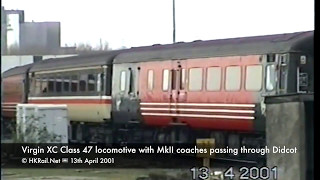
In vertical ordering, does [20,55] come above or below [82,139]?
above

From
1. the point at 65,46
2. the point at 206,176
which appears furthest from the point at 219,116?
the point at 65,46

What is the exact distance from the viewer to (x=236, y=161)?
4320 millimetres

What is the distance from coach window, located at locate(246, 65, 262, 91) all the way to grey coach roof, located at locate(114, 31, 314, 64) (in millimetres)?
133

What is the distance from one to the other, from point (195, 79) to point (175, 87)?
0.65 feet

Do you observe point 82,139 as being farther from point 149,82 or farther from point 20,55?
point 149,82

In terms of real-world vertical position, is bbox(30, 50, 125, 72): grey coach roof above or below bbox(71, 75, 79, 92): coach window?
above

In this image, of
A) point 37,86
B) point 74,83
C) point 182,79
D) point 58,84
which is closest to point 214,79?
point 182,79

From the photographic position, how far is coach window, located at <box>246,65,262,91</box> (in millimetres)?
5516

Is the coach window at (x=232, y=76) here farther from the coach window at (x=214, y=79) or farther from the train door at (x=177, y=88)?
the train door at (x=177, y=88)

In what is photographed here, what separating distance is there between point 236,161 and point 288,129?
401mm

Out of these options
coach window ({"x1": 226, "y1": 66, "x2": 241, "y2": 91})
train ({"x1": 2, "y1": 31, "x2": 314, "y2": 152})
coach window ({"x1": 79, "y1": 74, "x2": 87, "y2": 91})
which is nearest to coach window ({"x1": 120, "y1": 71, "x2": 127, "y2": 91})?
train ({"x1": 2, "y1": 31, "x2": 314, "y2": 152})

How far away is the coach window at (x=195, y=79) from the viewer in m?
5.71

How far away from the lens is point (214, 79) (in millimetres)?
5750

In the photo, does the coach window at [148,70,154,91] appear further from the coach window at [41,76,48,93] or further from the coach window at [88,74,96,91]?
the coach window at [41,76,48,93]
